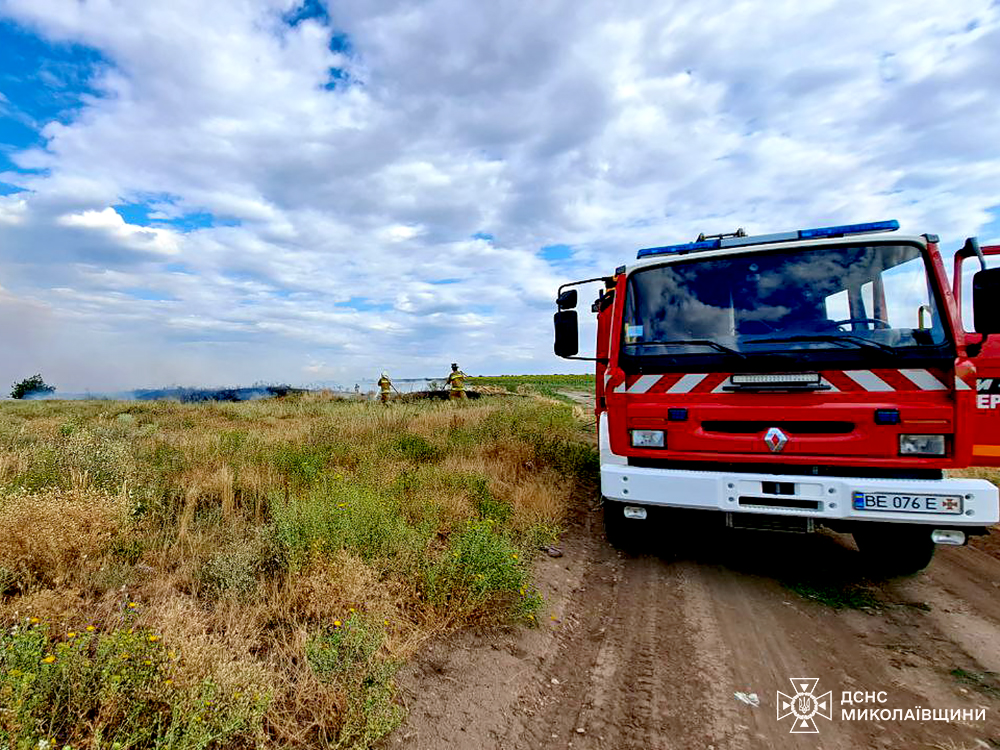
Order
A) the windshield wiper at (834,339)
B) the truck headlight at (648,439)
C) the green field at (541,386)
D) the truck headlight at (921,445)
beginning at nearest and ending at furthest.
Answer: the truck headlight at (921,445), the windshield wiper at (834,339), the truck headlight at (648,439), the green field at (541,386)

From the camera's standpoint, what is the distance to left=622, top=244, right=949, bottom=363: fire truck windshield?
3844 mm

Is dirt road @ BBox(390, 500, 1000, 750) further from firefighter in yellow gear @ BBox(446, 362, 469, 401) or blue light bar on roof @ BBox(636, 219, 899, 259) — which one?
firefighter in yellow gear @ BBox(446, 362, 469, 401)

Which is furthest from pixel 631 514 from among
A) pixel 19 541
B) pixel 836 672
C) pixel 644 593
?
pixel 19 541

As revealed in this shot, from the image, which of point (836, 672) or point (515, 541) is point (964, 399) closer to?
point (836, 672)

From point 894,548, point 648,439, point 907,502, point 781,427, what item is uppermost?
point 781,427

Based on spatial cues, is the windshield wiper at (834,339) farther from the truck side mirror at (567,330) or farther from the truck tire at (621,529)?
the truck tire at (621,529)

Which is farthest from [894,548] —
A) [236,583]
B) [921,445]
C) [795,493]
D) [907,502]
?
[236,583]

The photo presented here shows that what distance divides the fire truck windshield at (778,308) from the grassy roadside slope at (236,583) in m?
2.33

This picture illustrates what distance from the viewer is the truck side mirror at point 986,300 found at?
3615 mm

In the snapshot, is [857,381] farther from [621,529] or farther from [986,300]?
[621,529]

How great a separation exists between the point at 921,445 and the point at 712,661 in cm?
221

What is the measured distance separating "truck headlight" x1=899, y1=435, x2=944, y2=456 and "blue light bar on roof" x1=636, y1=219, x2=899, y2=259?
1.76 metres

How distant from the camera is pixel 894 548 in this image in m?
4.30

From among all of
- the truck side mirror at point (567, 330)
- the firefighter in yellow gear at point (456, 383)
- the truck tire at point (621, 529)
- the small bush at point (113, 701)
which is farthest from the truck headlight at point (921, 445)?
the firefighter in yellow gear at point (456, 383)
